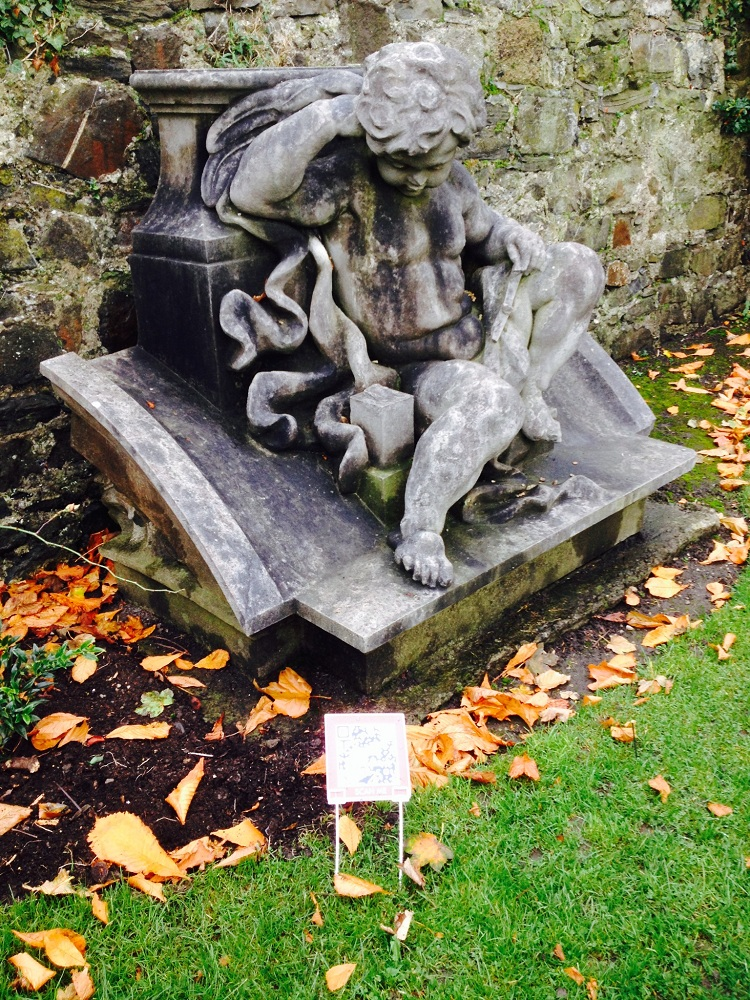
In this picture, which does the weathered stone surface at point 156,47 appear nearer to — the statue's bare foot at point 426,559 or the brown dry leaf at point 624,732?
the statue's bare foot at point 426,559

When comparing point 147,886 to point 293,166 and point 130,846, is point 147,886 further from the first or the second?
point 293,166

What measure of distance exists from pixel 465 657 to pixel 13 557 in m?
1.81

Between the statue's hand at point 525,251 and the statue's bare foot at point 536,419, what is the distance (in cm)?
43

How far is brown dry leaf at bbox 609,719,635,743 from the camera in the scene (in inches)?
96.3

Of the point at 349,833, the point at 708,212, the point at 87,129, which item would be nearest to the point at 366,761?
the point at 349,833

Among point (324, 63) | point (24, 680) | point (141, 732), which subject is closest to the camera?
point (141, 732)

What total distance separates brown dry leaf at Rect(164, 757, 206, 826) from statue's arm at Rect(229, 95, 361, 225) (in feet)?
5.56

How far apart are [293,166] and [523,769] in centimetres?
189

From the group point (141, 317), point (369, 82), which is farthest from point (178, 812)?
point (369, 82)

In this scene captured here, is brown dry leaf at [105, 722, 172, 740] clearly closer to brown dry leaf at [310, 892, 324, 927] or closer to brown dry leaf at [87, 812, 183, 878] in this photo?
brown dry leaf at [87, 812, 183, 878]

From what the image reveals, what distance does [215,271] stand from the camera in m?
2.60

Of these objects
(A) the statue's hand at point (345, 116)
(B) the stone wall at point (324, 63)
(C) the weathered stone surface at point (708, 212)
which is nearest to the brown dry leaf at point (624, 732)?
(A) the statue's hand at point (345, 116)

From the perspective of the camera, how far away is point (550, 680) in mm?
2695

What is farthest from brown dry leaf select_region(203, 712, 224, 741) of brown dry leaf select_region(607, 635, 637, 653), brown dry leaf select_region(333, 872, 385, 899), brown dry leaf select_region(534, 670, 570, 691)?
brown dry leaf select_region(607, 635, 637, 653)
